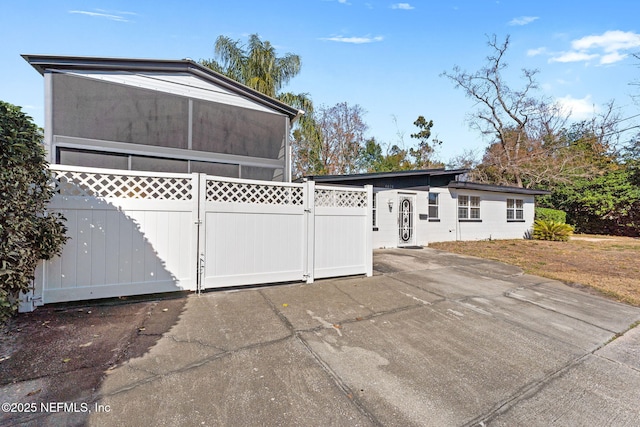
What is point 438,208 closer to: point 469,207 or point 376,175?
point 469,207

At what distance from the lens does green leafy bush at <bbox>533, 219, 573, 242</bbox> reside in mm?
13219

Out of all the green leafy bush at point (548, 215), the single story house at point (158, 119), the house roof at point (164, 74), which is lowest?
the green leafy bush at point (548, 215)

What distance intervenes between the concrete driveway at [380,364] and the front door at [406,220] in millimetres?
6062

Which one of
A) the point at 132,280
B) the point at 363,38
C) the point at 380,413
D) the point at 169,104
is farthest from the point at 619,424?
the point at 363,38

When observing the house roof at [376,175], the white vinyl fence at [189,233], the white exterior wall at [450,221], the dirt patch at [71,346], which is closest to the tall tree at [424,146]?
the white exterior wall at [450,221]

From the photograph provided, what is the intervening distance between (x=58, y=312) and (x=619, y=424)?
17.7ft

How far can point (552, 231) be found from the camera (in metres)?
13.4

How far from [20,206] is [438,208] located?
1171cm

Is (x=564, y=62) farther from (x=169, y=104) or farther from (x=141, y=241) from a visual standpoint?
(x=141, y=241)

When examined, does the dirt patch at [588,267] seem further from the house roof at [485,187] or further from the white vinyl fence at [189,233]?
the white vinyl fence at [189,233]

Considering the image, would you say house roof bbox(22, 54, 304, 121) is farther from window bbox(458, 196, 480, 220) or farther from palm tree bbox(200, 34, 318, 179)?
window bbox(458, 196, 480, 220)

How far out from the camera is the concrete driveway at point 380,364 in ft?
6.09

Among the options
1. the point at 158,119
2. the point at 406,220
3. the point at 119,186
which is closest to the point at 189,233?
the point at 119,186

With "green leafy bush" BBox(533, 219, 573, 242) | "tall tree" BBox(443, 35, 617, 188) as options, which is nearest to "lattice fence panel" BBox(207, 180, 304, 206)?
"green leafy bush" BBox(533, 219, 573, 242)
